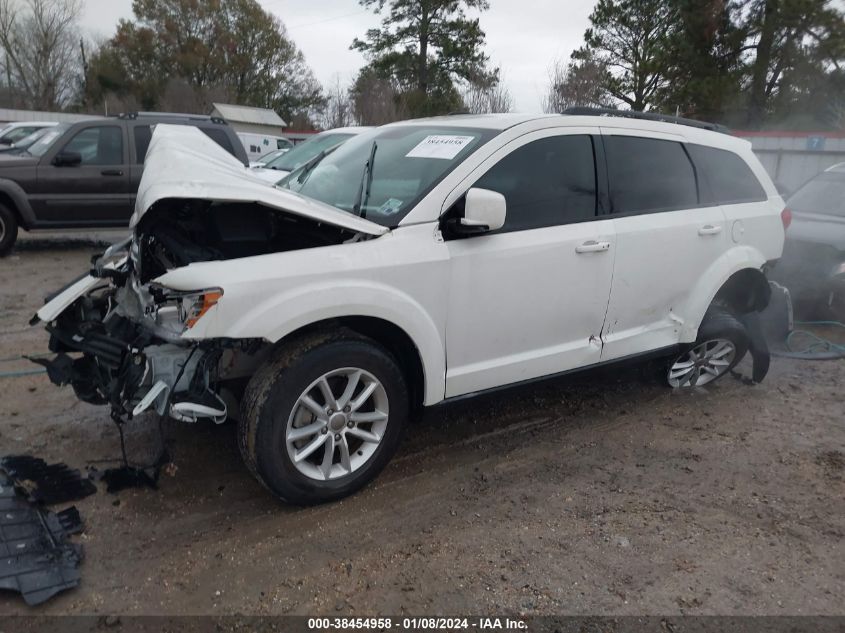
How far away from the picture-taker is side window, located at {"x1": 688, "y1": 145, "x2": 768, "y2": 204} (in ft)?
15.0

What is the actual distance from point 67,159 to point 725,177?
8261 mm

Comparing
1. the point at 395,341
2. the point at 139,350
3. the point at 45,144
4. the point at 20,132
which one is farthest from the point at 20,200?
the point at 20,132

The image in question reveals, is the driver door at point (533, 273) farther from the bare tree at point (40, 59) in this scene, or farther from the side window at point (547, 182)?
the bare tree at point (40, 59)

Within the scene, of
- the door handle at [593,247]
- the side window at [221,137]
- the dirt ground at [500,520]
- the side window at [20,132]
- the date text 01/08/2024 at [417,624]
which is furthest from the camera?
the side window at [20,132]

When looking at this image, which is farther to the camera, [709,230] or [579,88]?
[579,88]

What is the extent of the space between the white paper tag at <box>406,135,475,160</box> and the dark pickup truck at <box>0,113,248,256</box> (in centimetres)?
603

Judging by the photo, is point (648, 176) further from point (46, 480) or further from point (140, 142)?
point (140, 142)

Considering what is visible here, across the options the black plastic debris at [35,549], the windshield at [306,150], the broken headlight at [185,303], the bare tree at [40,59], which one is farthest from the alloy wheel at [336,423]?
the bare tree at [40,59]

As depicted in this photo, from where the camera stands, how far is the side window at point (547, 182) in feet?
11.9

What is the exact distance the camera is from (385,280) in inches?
126

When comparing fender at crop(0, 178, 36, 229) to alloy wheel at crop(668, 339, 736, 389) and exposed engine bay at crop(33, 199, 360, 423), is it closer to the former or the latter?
exposed engine bay at crop(33, 199, 360, 423)

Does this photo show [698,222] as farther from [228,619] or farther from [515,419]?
[228,619]

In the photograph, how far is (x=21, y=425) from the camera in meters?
4.00

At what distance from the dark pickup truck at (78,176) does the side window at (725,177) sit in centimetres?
651
